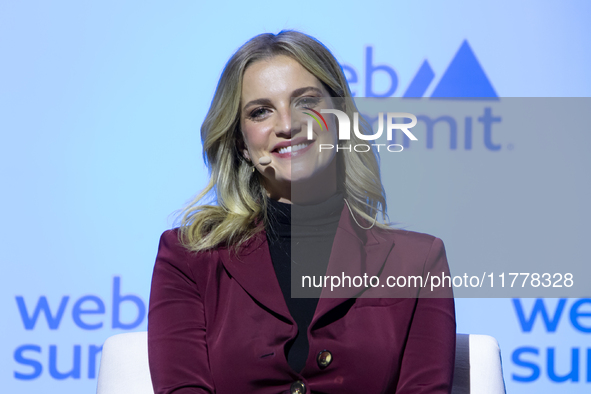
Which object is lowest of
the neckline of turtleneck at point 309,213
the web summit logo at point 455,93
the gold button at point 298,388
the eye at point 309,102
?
the gold button at point 298,388

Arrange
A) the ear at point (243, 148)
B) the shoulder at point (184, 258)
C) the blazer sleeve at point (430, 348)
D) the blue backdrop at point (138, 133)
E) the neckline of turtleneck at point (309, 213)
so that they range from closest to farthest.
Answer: the blazer sleeve at point (430, 348)
the shoulder at point (184, 258)
the neckline of turtleneck at point (309, 213)
the ear at point (243, 148)
the blue backdrop at point (138, 133)

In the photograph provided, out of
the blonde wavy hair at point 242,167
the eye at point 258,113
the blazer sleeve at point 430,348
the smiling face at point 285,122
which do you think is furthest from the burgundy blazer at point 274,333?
the eye at point 258,113

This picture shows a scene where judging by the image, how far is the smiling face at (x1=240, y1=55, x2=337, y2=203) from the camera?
1.62 metres

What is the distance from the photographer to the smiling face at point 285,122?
1622mm

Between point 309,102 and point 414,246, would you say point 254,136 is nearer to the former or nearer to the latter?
point 309,102

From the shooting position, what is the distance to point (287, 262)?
1.65 m

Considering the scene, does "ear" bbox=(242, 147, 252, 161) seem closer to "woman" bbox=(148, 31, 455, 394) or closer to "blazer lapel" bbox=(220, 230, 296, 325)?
"woman" bbox=(148, 31, 455, 394)

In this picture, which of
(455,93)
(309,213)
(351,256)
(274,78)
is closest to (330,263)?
(351,256)

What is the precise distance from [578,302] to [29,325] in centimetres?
254

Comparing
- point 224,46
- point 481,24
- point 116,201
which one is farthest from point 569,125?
point 116,201

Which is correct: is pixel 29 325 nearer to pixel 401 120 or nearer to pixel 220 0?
pixel 220 0

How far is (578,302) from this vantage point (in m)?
2.51

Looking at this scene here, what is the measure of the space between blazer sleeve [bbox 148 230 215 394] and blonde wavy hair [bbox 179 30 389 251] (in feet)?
0.32

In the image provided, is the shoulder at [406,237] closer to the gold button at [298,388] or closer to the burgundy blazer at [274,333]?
the burgundy blazer at [274,333]
